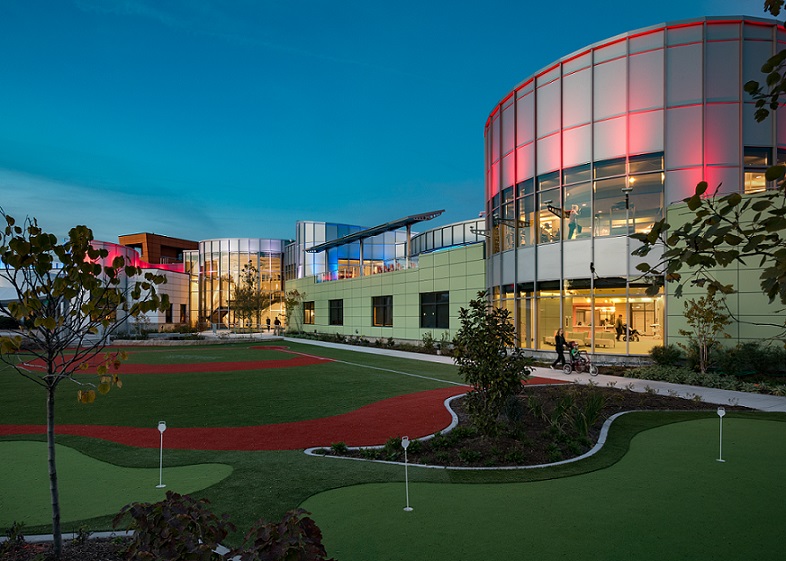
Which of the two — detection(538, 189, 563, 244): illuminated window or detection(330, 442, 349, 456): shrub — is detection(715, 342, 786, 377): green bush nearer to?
detection(538, 189, 563, 244): illuminated window

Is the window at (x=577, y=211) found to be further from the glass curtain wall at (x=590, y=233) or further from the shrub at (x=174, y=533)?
the shrub at (x=174, y=533)

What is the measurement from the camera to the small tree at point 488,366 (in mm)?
9531

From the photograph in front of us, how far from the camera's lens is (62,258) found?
15.8 feet

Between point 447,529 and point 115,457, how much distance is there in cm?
670

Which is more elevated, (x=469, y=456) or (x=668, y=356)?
(x=668, y=356)

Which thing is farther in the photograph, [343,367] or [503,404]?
[343,367]

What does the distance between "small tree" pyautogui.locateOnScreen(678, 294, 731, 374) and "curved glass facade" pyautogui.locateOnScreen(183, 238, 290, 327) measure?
65060 mm

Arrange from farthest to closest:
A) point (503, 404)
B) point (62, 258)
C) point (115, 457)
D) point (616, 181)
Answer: point (616, 181) → point (503, 404) → point (115, 457) → point (62, 258)

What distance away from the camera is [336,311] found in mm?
53000

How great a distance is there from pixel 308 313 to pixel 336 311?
8.40 m

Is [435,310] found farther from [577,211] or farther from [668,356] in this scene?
[668,356]

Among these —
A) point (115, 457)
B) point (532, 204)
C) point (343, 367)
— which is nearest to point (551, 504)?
point (115, 457)

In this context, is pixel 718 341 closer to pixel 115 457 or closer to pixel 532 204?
pixel 532 204

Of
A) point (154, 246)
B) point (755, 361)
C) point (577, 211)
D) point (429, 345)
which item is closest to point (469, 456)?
point (755, 361)
